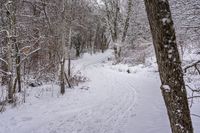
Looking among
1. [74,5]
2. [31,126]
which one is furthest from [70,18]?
[31,126]

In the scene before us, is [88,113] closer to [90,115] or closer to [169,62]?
[90,115]

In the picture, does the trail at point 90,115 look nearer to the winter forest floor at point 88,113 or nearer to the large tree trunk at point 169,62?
the winter forest floor at point 88,113

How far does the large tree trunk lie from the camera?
3326mm

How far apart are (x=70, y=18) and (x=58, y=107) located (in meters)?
4.95

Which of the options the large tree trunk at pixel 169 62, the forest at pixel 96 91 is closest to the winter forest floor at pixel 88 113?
the forest at pixel 96 91

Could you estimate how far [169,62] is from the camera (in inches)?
133

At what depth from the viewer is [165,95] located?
3504 mm

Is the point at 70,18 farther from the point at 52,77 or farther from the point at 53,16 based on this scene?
the point at 52,77

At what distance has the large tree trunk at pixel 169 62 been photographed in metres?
3.33

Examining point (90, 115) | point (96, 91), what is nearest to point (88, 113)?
point (90, 115)

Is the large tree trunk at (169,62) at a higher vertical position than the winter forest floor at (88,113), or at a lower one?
higher

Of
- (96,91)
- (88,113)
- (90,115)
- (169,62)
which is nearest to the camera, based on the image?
(169,62)

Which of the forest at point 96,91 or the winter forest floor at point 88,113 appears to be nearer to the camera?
the forest at point 96,91

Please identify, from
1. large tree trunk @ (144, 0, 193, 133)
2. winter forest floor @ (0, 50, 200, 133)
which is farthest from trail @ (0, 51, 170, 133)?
large tree trunk @ (144, 0, 193, 133)
